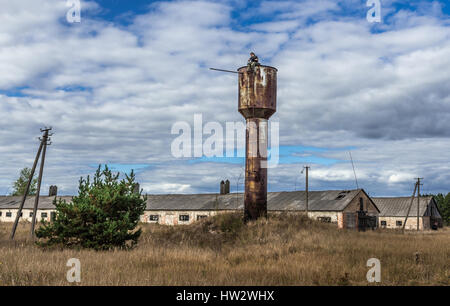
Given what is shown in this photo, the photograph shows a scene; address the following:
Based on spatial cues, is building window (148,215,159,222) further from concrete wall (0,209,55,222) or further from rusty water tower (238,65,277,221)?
rusty water tower (238,65,277,221)

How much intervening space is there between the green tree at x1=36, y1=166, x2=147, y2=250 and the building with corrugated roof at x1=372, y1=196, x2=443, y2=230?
3876 cm

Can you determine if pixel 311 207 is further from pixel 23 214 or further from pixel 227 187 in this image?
pixel 23 214

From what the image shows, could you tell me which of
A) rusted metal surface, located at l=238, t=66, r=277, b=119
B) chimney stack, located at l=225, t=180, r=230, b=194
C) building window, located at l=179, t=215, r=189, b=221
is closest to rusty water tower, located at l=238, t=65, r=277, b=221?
rusted metal surface, located at l=238, t=66, r=277, b=119

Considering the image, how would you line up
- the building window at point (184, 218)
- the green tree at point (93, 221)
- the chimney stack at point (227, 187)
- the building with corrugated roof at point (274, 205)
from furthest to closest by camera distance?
the chimney stack at point (227, 187)
the building window at point (184, 218)
the building with corrugated roof at point (274, 205)
the green tree at point (93, 221)

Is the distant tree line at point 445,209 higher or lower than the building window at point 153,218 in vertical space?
higher

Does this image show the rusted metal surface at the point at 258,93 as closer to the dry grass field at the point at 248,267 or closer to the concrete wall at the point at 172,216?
the dry grass field at the point at 248,267

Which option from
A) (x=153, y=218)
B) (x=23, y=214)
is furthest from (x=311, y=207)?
(x=23, y=214)

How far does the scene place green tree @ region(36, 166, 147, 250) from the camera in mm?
13852

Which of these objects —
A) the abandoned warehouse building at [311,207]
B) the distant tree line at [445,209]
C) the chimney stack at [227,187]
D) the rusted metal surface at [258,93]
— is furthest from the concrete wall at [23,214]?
the distant tree line at [445,209]

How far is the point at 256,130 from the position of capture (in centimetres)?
1914

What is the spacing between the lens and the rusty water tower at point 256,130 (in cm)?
1906

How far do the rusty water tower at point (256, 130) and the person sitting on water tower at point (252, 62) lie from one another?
0.18 meters
